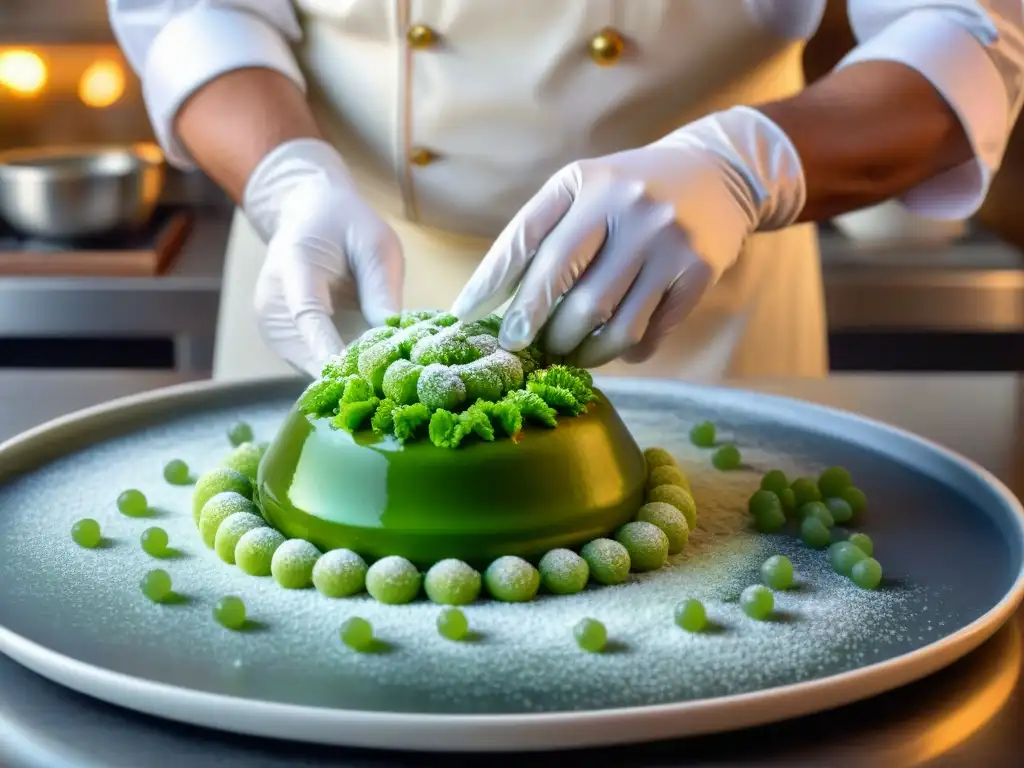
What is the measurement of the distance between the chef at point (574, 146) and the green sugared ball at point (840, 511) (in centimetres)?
22

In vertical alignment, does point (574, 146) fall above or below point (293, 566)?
above

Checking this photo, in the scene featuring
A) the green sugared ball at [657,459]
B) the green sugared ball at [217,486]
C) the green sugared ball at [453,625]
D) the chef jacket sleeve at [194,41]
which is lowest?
the green sugared ball at [217,486]

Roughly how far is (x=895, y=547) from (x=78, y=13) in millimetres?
2386

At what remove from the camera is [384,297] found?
1292 millimetres

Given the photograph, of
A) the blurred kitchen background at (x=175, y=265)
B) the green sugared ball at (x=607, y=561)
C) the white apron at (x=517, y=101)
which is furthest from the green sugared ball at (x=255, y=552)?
the blurred kitchen background at (x=175, y=265)

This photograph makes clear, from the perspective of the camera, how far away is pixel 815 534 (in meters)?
1.01

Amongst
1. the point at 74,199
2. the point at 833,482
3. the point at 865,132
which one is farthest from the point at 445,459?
the point at 74,199

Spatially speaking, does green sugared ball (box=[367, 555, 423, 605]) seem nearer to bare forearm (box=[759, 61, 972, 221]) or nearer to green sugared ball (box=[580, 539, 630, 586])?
green sugared ball (box=[580, 539, 630, 586])

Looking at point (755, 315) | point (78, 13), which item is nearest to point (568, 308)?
point (755, 315)

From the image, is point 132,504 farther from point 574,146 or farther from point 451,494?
point 574,146

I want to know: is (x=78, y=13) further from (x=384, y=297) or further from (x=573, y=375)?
(x=573, y=375)

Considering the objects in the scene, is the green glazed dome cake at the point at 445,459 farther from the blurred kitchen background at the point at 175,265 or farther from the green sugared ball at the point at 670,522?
the blurred kitchen background at the point at 175,265

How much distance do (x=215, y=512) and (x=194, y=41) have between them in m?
0.74

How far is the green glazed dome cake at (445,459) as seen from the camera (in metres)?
0.97
